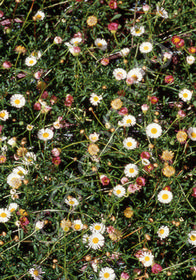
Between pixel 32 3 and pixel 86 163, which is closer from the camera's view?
pixel 86 163

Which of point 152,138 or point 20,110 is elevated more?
point 20,110

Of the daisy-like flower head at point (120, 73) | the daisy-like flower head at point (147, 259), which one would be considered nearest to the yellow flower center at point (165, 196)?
the daisy-like flower head at point (147, 259)

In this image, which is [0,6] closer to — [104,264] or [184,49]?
[184,49]

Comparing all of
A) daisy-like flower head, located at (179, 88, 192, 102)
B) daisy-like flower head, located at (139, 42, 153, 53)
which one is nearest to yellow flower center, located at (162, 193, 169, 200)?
daisy-like flower head, located at (179, 88, 192, 102)

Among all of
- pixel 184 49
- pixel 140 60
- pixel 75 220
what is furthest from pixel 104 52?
pixel 75 220

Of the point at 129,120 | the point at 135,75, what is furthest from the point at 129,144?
the point at 135,75

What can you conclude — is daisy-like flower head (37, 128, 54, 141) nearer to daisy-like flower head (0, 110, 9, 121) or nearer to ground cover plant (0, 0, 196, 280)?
ground cover plant (0, 0, 196, 280)
